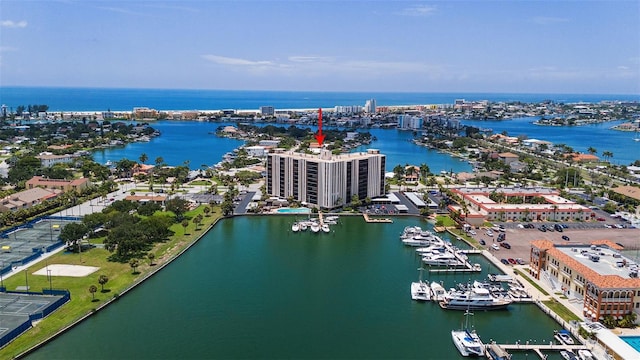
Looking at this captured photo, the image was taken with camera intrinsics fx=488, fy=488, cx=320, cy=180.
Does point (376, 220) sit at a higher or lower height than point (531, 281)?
higher

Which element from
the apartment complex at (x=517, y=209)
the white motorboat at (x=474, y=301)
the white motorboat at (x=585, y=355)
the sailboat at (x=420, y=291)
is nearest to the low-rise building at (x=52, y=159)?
the apartment complex at (x=517, y=209)

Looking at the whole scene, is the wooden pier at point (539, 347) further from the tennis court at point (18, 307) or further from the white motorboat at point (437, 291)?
the tennis court at point (18, 307)

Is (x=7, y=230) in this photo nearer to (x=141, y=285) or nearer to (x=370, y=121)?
(x=141, y=285)

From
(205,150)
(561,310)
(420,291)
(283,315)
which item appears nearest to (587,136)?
(205,150)

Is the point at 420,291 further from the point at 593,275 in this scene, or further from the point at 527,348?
the point at 593,275

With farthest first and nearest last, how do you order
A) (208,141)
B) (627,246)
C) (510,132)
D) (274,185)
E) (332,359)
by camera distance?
1. (510,132)
2. (208,141)
3. (274,185)
4. (627,246)
5. (332,359)

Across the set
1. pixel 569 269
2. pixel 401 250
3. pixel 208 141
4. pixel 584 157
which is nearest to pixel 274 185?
pixel 401 250

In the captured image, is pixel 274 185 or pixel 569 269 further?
pixel 274 185
